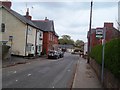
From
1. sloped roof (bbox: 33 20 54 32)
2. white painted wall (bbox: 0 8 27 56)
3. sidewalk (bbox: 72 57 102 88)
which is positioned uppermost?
sloped roof (bbox: 33 20 54 32)

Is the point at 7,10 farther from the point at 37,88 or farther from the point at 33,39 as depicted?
the point at 37,88

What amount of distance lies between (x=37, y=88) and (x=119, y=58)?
204 inches

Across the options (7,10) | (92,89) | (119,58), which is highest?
(7,10)

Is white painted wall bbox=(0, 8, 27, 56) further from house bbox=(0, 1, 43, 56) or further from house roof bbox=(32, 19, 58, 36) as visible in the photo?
house roof bbox=(32, 19, 58, 36)

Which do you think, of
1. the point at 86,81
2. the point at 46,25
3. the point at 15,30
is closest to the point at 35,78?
the point at 86,81

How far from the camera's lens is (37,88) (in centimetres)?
1346

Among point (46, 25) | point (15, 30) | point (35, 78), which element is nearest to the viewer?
point (35, 78)

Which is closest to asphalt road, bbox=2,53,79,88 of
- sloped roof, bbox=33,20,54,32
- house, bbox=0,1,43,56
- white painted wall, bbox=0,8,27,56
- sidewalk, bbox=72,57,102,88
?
sidewalk, bbox=72,57,102,88

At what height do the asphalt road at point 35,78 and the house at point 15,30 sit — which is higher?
the house at point 15,30

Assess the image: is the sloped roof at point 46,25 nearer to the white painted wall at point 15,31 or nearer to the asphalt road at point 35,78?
the white painted wall at point 15,31

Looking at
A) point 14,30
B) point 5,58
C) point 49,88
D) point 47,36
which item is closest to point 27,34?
point 14,30

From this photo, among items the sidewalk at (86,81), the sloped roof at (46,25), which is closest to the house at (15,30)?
the sloped roof at (46,25)

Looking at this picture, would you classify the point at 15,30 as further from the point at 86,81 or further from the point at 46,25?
the point at 86,81

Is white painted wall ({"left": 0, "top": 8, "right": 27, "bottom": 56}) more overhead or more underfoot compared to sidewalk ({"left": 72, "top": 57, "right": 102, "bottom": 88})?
more overhead
